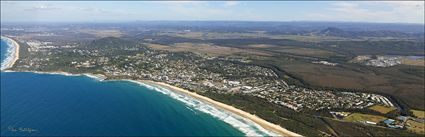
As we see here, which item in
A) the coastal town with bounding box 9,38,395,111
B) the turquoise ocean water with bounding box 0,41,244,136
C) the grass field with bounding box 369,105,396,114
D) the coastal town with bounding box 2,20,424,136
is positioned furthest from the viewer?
the coastal town with bounding box 9,38,395,111

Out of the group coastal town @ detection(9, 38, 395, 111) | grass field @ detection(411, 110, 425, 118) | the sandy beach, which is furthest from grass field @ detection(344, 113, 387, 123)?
the sandy beach

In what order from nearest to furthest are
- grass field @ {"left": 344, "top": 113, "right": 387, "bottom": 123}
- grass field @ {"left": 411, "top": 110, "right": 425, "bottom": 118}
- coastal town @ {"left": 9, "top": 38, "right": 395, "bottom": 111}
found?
grass field @ {"left": 344, "top": 113, "right": 387, "bottom": 123} → grass field @ {"left": 411, "top": 110, "right": 425, "bottom": 118} → coastal town @ {"left": 9, "top": 38, "right": 395, "bottom": 111}

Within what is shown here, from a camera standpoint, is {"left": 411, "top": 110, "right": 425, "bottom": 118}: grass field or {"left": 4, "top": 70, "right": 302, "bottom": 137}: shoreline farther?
{"left": 411, "top": 110, "right": 425, "bottom": 118}: grass field

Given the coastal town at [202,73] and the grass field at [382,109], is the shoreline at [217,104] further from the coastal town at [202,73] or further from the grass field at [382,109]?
the grass field at [382,109]

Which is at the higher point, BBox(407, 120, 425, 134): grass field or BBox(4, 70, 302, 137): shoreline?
BBox(4, 70, 302, 137): shoreline

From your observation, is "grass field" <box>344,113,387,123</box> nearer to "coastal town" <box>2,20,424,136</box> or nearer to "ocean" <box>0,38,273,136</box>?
"coastal town" <box>2,20,424,136</box>

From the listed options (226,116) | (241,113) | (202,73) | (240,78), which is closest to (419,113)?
(241,113)

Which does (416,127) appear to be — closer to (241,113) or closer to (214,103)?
(241,113)
